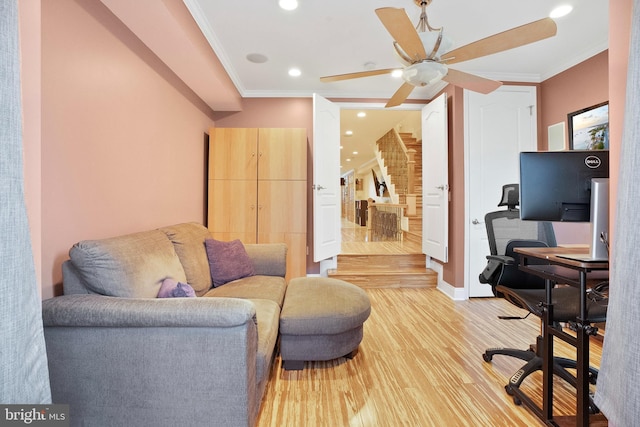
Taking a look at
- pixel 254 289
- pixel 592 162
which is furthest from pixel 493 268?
pixel 254 289

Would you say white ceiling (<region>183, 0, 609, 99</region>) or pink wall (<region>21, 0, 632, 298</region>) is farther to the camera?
white ceiling (<region>183, 0, 609, 99</region>)

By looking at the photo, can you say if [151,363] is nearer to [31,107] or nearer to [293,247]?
[31,107]

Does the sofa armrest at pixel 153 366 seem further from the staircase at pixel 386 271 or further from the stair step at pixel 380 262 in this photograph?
the stair step at pixel 380 262

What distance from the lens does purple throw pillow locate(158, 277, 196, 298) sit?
1.68 meters

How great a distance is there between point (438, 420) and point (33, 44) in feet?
7.58

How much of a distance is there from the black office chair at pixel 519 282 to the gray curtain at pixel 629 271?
2.48 feet

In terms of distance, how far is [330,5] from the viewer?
7.64ft

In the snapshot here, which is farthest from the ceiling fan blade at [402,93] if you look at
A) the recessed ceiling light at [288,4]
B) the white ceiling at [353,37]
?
the recessed ceiling light at [288,4]

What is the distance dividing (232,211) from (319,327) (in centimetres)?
226

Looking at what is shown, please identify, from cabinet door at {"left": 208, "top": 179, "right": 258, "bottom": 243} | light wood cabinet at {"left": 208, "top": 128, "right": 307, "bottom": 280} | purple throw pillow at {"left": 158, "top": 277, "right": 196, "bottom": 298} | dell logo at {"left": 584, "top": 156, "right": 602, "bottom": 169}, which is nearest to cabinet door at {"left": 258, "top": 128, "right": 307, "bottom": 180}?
light wood cabinet at {"left": 208, "top": 128, "right": 307, "bottom": 280}

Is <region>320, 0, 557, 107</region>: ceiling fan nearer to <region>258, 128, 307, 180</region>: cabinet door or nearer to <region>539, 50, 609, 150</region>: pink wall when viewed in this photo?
<region>258, 128, 307, 180</region>: cabinet door

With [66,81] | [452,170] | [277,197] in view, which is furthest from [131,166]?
[452,170]

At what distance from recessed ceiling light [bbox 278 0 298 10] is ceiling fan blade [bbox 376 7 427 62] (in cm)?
104

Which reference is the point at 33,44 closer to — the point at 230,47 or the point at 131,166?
the point at 131,166
